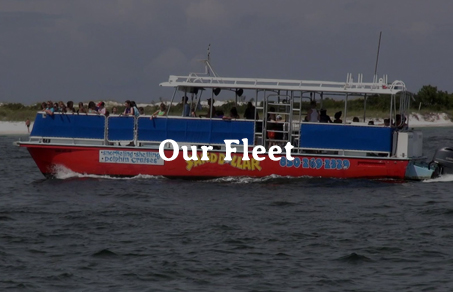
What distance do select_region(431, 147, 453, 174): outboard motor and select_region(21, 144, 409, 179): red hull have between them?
6.64ft

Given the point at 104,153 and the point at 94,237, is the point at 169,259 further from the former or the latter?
the point at 104,153

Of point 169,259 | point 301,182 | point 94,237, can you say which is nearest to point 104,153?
point 301,182

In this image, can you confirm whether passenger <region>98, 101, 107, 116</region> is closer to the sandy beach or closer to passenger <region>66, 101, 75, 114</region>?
passenger <region>66, 101, 75, 114</region>

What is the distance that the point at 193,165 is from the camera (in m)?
23.7

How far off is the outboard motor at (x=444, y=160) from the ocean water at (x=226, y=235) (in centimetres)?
22

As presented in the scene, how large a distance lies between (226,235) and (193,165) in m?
7.36

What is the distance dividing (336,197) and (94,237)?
7.03 m

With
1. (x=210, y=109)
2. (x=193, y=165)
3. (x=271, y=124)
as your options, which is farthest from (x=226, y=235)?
(x=210, y=109)

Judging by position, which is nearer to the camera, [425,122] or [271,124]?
[271,124]

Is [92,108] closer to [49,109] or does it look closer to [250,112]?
[49,109]

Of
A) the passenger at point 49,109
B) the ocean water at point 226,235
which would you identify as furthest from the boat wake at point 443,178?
the passenger at point 49,109

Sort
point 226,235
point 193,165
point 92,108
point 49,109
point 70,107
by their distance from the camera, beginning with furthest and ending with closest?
1. point 92,108
2. point 49,109
3. point 70,107
4. point 193,165
5. point 226,235

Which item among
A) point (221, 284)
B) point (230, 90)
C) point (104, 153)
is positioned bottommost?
point (221, 284)

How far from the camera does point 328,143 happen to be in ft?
76.1
